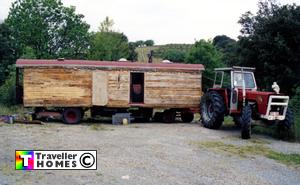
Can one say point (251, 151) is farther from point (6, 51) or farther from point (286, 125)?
point (6, 51)

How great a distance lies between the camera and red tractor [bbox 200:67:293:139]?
49.2 ft

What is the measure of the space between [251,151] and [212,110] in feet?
17.0

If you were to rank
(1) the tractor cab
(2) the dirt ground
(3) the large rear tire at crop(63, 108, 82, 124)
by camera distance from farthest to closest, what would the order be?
1. (3) the large rear tire at crop(63, 108, 82, 124)
2. (1) the tractor cab
3. (2) the dirt ground

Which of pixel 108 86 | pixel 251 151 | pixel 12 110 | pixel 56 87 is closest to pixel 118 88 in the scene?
pixel 108 86

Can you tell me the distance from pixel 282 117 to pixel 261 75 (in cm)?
814

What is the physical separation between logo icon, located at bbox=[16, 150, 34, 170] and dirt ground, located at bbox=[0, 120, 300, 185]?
0.18m

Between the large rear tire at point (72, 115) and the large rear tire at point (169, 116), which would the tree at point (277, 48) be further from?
the large rear tire at point (72, 115)


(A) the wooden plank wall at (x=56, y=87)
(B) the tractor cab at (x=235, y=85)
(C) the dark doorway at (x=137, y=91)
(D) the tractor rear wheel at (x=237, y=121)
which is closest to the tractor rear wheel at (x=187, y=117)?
(C) the dark doorway at (x=137, y=91)

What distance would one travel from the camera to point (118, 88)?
752 inches

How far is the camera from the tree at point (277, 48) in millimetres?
21453

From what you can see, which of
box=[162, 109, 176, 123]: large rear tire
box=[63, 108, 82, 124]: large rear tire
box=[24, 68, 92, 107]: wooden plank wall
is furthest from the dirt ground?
box=[162, 109, 176, 123]: large rear tire

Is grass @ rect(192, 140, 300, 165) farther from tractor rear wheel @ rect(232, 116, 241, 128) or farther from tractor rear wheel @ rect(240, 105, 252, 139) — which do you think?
tractor rear wheel @ rect(232, 116, 241, 128)

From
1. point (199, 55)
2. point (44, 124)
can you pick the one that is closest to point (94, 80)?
point (44, 124)

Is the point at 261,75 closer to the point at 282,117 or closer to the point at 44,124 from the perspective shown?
the point at 282,117
